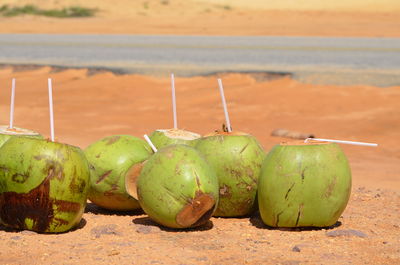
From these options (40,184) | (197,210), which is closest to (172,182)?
(197,210)

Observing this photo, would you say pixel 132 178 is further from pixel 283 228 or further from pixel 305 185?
pixel 305 185

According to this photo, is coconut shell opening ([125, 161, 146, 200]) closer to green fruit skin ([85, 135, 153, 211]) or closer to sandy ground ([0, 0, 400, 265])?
green fruit skin ([85, 135, 153, 211])

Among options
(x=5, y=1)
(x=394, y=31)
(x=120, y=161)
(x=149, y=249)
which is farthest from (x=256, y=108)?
(x=5, y=1)

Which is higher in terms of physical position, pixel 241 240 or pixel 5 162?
pixel 5 162

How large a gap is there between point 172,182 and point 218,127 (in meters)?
8.81

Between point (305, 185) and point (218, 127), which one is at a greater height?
point (305, 185)

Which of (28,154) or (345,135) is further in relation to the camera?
(345,135)

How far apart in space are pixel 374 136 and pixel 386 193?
215 inches

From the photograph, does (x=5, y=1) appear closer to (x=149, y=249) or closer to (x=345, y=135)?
(x=345, y=135)

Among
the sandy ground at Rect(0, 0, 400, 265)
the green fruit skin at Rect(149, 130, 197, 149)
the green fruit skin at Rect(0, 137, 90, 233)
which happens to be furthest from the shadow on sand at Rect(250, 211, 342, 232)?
the green fruit skin at Rect(0, 137, 90, 233)

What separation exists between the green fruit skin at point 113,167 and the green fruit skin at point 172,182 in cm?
46

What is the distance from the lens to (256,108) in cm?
1686

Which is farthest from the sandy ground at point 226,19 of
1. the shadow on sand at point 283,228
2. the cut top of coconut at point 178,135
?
the shadow on sand at point 283,228

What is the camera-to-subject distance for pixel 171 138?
7.20 metres
